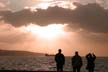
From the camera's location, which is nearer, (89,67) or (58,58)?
(58,58)

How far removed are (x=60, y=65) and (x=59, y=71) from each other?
3.18 feet

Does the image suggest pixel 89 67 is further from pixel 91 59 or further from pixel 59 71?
pixel 59 71

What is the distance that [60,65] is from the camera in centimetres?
3731

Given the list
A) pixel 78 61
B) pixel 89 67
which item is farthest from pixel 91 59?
pixel 78 61

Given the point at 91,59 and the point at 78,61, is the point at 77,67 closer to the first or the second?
the point at 78,61

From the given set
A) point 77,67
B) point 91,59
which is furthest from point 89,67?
point 77,67

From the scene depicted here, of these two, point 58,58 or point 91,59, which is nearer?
point 58,58

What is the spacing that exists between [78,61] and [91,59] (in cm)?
339

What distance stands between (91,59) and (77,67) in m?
3.24

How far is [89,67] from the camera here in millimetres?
40062

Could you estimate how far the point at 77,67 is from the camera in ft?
121

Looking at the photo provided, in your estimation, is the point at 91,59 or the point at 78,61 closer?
the point at 78,61

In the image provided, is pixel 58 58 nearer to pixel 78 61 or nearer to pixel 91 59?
pixel 78 61

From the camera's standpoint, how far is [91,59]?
3975cm
